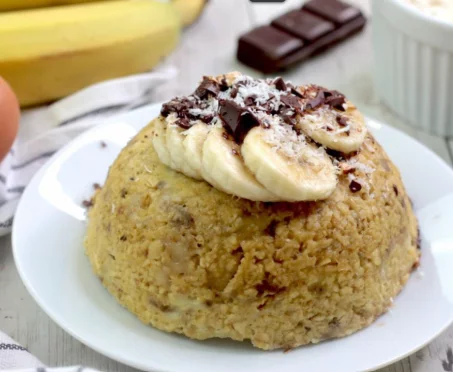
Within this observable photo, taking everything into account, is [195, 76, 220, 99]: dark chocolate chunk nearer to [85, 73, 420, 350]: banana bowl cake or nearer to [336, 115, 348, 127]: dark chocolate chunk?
[85, 73, 420, 350]: banana bowl cake

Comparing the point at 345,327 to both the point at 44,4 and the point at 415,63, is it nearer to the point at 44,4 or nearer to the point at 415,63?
the point at 415,63

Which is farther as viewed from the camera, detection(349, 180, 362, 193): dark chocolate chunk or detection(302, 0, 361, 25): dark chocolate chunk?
detection(302, 0, 361, 25): dark chocolate chunk

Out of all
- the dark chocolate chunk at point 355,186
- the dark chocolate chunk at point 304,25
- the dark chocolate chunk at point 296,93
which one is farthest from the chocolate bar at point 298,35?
the dark chocolate chunk at point 355,186

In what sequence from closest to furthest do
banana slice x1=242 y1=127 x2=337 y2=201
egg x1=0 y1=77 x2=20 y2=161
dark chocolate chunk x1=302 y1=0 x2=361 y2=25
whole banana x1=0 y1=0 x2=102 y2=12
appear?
banana slice x1=242 y1=127 x2=337 y2=201, egg x1=0 y1=77 x2=20 y2=161, whole banana x1=0 y1=0 x2=102 y2=12, dark chocolate chunk x1=302 y1=0 x2=361 y2=25

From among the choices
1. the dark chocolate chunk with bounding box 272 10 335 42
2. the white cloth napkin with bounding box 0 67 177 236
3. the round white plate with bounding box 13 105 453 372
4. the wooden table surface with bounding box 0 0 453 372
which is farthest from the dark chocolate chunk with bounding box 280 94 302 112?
the dark chocolate chunk with bounding box 272 10 335 42

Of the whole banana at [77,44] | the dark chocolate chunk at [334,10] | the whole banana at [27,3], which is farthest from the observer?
the dark chocolate chunk at [334,10]

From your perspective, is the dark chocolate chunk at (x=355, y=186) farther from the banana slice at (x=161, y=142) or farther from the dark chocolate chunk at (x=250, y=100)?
the banana slice at (x=161, y=142)
